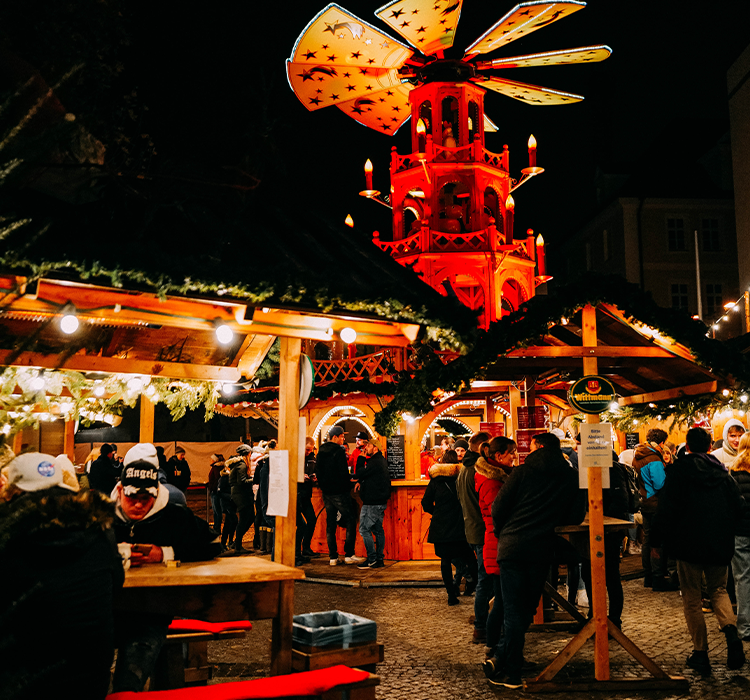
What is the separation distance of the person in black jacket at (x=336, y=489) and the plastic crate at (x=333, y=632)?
23.2 ft

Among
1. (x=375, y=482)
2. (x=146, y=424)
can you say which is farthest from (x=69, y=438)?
(x=375, y=482)

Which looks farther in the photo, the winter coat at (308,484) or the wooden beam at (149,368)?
the winter coat at (308,484)

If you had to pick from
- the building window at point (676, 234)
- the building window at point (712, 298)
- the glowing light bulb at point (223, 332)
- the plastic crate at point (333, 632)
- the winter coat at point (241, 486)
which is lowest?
the plastic crate at point (333, 632)

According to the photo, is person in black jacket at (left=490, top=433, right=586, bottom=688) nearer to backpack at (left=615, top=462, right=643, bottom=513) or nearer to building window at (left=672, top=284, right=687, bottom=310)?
backpack at (left=615, top=462, right=643, bottom=513)

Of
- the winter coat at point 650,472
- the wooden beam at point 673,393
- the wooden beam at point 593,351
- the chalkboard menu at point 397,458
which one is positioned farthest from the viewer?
the chalkboard menu at point 397,458

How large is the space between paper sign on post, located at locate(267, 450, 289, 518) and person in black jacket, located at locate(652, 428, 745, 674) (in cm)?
303

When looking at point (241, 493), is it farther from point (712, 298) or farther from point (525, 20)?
point (712, 298)

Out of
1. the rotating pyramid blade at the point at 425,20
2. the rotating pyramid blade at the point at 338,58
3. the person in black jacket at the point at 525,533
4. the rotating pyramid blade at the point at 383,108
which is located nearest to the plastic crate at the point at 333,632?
the person in black jacket at the point at 525,533

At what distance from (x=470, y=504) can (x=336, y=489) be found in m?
4.82

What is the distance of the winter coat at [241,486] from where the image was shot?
13562mm

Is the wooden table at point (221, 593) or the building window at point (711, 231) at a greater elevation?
the building window at point (711, 231)

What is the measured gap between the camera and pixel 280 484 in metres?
5.54

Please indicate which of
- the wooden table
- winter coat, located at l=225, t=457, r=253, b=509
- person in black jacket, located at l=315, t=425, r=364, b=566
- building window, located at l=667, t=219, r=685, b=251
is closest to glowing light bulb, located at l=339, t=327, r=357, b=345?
the wooden table

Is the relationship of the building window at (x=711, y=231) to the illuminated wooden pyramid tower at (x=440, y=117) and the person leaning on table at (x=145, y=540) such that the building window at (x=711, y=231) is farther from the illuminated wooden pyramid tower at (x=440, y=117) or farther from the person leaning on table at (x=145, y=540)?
the person leaning on table at (x=145, y=540)
